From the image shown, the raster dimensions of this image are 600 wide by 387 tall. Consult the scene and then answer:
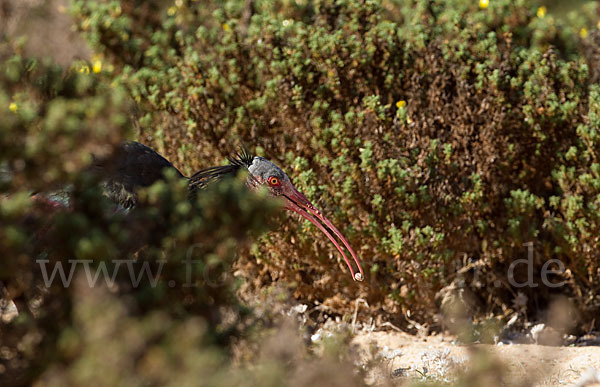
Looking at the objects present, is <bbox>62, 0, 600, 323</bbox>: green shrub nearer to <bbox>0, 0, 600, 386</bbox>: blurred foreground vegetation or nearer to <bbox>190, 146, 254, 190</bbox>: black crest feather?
<bbox>0, 0, 600, 386</bbox>: blurred foreground vegetation

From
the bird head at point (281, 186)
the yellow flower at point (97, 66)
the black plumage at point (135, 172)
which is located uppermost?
the black plumage at point (135, 172)

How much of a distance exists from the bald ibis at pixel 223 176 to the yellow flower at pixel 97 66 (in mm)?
2013

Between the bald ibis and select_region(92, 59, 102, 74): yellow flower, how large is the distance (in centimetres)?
201

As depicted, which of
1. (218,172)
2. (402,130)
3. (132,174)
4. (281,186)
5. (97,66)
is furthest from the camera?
(97,66)

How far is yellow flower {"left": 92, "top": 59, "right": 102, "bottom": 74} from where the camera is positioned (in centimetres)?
629

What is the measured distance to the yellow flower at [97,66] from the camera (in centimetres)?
629

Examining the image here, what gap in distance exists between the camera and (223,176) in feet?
14.6

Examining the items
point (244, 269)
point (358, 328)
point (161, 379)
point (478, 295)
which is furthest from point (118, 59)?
point (161, 379)

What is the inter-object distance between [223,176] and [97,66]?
248 centimetres

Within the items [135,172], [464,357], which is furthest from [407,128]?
[135,172]

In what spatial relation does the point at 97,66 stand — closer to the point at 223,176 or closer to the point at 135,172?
the point at 223,176

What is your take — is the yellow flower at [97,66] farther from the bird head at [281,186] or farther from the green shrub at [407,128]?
the bird head at [281,186]

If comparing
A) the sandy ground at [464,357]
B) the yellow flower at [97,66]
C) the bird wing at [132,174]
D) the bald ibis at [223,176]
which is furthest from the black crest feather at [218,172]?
the yellow flower at [97,66]

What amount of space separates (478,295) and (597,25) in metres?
2.60
